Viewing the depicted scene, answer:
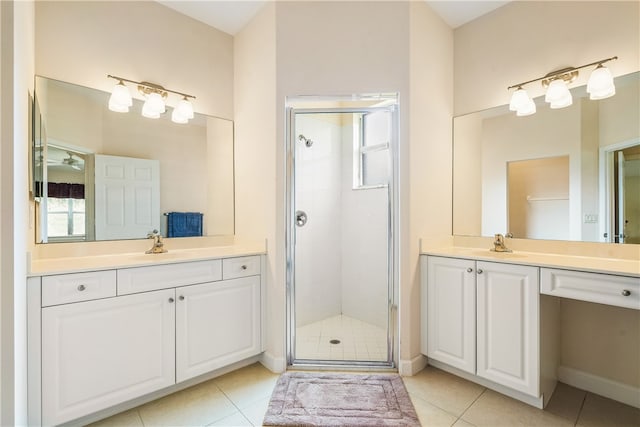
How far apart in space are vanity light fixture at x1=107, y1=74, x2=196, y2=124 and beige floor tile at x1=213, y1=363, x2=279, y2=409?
1873 millimetres

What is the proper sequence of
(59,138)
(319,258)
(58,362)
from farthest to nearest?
1. (319,258)
2. (59,138)
3. (58,362)

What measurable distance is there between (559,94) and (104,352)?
9.84ft

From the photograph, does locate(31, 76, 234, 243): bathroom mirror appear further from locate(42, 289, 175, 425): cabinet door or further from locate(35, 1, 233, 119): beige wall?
locate(42, 289, 175, 425): cabinet door

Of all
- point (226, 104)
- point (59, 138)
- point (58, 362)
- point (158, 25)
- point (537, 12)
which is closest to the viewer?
point (58, 362)

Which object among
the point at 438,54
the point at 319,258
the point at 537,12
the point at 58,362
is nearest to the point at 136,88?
the point at 58,362

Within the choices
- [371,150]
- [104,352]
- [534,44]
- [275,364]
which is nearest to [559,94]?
[534,44]

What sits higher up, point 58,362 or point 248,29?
point 248,29

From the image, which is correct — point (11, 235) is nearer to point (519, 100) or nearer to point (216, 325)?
point (216, 325)

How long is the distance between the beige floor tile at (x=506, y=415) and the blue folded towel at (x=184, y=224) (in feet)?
6.93

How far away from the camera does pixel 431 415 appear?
157cm

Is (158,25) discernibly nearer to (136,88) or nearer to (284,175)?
(136,88)

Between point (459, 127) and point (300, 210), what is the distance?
56.1 inches

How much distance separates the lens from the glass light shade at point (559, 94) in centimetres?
181

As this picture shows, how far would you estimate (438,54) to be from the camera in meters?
2.20
